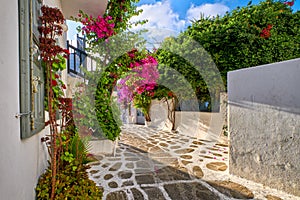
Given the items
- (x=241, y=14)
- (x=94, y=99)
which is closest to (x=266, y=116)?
(x=94, y=99)

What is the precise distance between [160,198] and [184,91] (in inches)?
219

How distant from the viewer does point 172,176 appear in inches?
154

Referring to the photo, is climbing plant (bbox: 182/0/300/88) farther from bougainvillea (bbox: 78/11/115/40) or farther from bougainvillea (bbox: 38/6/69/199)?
bougainvillea (bbox: 38/6/69/199)

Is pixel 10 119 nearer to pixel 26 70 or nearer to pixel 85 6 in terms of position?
pixel 26 70

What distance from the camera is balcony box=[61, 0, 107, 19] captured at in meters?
5.25

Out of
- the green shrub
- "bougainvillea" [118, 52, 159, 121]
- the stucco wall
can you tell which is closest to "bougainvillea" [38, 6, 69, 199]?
the green shrub

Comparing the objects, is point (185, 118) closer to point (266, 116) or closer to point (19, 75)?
point (266, 116)

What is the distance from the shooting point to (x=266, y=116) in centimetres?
337

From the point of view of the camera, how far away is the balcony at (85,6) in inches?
207

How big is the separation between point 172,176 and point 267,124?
2.33 meters

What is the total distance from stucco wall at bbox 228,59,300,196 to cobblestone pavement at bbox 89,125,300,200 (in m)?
0.32

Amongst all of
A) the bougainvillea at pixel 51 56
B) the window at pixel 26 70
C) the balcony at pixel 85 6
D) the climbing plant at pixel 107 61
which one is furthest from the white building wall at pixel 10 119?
the balcony at pixel 85 6

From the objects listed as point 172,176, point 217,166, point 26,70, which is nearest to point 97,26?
point 26,70

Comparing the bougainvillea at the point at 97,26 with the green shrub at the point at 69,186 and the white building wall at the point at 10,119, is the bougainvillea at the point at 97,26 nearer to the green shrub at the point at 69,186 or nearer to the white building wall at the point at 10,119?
the white building wall at the point at 10,119
